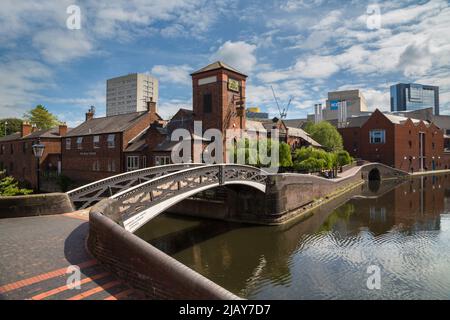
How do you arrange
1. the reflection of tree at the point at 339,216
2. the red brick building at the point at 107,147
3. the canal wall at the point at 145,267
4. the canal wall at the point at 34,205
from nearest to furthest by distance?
the canal wall at the point at 145,267, the canal wall at the point at 34,205, the reflection of tree at the point at 339,216, the red brick building at the point at 107,147

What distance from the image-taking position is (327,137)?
180 ft

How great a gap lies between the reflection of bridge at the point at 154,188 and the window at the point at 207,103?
11096 millimetres

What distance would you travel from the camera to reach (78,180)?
36.2m

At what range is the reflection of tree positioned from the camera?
2094cm

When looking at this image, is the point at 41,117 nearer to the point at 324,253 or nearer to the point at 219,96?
the point at 219,96

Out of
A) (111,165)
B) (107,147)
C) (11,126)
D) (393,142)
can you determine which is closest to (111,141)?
(107,147)

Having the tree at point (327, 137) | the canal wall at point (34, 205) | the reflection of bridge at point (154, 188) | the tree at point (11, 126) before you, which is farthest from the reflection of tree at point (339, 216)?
the tree at point (11, 126)

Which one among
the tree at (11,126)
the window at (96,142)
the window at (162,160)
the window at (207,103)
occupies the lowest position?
the window at (162,160)

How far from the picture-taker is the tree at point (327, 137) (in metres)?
54.3

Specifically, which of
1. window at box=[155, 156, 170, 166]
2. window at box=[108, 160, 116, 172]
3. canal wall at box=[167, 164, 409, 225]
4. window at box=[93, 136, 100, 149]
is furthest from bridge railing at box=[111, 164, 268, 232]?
window at box=[93, 136, 100, 149]

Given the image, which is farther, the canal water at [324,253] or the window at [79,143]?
the window at [79,143]

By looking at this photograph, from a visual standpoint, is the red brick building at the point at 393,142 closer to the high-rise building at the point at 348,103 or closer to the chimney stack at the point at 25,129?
the high-rise building at the point at 348,103
